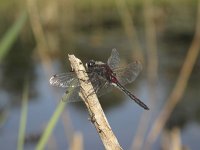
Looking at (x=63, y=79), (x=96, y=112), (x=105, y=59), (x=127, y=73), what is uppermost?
(x=96, y=112)

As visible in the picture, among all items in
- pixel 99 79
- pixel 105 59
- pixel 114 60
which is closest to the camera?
pixel 99 79

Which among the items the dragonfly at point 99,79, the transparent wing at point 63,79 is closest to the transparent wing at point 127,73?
the dragonfly at point 99,79

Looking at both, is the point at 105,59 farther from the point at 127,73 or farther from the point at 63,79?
the point at 63,79

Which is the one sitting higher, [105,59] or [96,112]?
[96,112]

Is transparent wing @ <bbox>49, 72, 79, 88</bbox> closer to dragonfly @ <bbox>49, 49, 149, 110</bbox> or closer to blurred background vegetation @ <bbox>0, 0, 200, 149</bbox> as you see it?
dragonfly @ <bbox>49, 49, 149, 110</bbox>

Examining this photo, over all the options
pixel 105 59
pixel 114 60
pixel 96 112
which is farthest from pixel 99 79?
pixel 105 59

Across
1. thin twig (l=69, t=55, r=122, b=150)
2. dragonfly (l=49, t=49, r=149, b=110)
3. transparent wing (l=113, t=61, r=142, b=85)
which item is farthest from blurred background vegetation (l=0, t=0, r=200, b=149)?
transparent wing (l=113, t=61, r=142, b=85)

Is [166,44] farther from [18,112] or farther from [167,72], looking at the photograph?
[18,112]
